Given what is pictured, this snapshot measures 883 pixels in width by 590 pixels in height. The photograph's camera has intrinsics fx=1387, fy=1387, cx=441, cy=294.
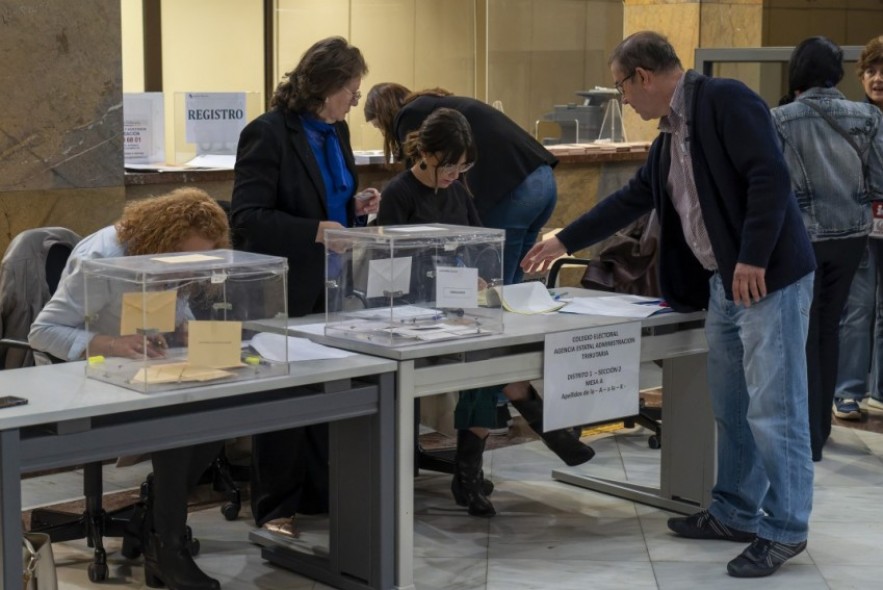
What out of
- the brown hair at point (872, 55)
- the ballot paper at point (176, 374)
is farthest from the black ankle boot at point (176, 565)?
the brown hair at point (872, 55)

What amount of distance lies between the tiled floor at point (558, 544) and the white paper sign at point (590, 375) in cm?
44

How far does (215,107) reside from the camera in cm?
611

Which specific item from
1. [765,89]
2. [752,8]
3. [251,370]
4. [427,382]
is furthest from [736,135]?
[752,8]

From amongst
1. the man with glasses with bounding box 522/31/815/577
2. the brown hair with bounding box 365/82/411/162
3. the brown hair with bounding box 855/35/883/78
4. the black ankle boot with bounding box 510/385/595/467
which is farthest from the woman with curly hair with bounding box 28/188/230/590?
the brown hair with bounding box 855/35/883/78

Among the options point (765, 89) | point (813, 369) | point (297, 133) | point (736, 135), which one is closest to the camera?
point (736, 135)

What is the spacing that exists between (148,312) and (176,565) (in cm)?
87

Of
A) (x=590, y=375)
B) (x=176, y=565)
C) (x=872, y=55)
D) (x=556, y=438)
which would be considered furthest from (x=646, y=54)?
(x=872, y=55)

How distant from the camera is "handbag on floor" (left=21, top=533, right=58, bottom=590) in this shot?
10.2 ft

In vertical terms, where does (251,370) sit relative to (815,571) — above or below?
above

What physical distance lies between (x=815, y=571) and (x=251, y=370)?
1837mm

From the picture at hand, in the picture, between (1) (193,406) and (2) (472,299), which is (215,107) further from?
(1) (193,406)

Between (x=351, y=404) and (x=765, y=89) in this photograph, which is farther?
(x=765, y=89)

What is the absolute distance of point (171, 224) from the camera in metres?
3.67

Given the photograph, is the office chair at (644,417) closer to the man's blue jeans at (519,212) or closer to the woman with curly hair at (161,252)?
the man's blue jeans at (519,212)
